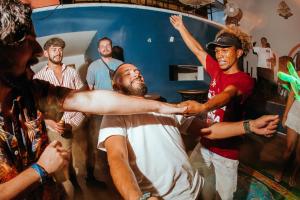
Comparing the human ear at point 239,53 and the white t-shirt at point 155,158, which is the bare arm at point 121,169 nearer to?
the white t-shirt at point 155,158

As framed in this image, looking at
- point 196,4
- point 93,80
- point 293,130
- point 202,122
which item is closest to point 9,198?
point 93,80

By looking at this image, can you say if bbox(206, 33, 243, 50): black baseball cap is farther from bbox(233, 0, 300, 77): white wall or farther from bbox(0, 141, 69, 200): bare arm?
bbox(0, 141, 69, 200): bare arm

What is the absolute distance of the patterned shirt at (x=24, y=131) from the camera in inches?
50.0

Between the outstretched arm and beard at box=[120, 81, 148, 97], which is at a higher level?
the outstretched arm

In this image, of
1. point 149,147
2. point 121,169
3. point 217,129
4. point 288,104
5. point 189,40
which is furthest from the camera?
point 288,104

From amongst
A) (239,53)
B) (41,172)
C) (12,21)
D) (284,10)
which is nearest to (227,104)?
(239,53)

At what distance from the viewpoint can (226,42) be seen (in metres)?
2.20

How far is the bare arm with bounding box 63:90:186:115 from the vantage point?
5.10 feet

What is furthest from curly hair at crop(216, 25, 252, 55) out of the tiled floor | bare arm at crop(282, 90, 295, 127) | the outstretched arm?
the tiled floor

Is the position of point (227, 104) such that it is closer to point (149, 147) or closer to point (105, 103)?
point (149, 147)

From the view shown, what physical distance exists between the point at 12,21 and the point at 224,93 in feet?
5.07

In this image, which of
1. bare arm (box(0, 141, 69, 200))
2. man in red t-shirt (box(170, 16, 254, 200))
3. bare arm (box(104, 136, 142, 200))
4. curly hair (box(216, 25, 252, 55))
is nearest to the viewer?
bare arm (box(0, 141, 69, 200))

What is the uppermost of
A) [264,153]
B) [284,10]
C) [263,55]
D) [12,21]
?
[284,10]

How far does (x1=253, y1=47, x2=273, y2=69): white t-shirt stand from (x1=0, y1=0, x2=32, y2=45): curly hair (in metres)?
1.87
